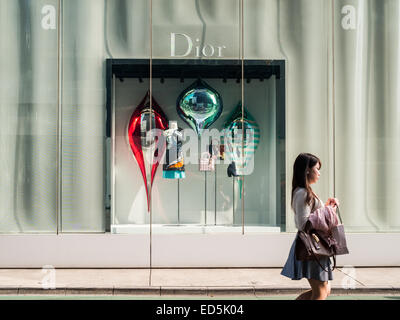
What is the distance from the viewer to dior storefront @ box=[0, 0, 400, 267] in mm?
9898

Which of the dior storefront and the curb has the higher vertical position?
the dior storefront

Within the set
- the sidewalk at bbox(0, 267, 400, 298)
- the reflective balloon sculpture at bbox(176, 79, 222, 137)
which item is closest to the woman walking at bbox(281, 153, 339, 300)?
the sidewalk at bbox(0, 267, 400, 298)

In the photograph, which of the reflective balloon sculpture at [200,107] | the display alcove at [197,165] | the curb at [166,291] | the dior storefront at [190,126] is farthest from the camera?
the reflective balloon sculpture at [200,107]

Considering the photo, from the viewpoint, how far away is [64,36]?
10.0 m

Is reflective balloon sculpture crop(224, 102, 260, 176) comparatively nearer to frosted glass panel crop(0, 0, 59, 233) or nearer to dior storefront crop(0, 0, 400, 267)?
dior storefront crop(0, 0, 400, 267)

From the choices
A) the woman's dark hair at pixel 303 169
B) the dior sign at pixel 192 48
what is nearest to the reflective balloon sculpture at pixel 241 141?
the dior sign at pixel 192 48

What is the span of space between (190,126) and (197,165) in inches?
29.8

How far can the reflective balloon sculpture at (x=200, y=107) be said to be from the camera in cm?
1052

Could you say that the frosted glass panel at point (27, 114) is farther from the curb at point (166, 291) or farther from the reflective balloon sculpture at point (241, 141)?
the reflective balloon sculpture at point (241, 141)

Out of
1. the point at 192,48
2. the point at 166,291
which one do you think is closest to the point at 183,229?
the point at 166,291

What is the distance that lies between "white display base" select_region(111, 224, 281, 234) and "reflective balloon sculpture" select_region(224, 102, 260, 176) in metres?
1.07

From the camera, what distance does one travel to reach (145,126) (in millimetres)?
10406

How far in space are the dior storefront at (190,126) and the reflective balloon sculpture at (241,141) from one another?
0.09 feet

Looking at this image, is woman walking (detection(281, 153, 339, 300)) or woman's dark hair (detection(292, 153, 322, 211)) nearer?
woman walking (detection(281, 153, 339, 300))
